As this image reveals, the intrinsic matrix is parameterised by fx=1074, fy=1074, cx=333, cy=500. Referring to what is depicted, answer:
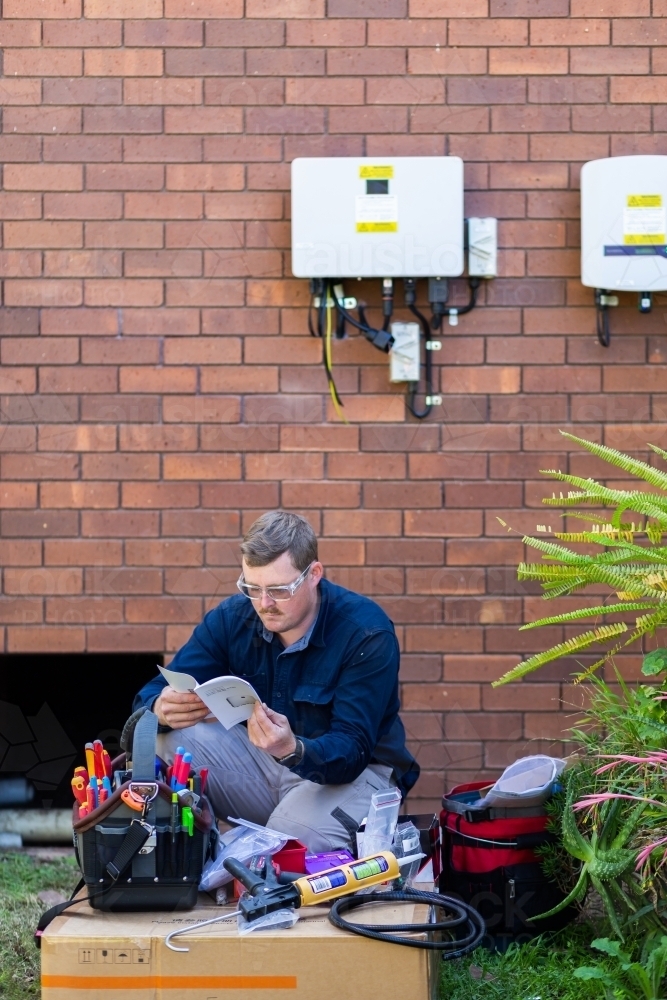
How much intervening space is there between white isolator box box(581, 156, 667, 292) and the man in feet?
4.86

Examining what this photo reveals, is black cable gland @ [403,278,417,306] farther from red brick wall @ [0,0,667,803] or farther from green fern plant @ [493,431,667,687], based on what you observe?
green fern plant @ [493,431,667,687]

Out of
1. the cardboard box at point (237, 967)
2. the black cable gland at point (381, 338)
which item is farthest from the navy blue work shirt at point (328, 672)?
the black cable gland at point (381, 338)

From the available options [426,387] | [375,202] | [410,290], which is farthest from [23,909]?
[375,202]

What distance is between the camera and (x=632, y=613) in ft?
12.6

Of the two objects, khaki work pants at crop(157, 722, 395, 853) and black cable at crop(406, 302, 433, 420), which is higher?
black cable at crop(406, 302, 433, 420)

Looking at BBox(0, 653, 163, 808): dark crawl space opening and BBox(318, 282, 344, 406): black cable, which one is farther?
BBox(0, 653, 163, 808): dark crawl space opening

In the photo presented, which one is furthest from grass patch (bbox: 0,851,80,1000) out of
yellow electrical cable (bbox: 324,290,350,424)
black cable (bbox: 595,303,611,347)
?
black cable (bbox: 595,303,611,347)

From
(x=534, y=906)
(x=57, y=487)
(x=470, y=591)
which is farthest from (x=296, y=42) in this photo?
(x=534, y=906)

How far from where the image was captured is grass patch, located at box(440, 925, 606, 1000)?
2695 mm

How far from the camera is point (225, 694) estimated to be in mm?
2627

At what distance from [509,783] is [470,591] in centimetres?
86

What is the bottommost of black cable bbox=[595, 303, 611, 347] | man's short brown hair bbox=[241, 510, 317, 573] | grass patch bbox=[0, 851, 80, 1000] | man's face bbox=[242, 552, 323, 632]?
grass patch bbox=[0, 851, 80, 1000]

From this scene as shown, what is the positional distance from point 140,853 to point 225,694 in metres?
0.41

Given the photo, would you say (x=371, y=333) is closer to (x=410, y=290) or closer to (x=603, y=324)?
(x=410, y=290)
